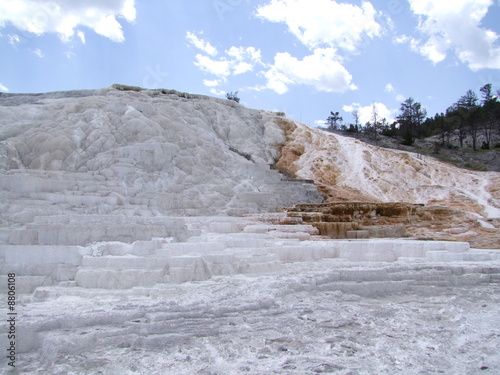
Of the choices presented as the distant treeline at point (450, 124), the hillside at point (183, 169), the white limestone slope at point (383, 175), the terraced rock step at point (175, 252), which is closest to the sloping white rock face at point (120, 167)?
the hillside at point (183, 169)

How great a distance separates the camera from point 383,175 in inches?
690

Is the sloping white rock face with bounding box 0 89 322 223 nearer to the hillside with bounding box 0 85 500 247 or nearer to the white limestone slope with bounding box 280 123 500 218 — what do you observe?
the hillside with bounding box 0 85 500 247

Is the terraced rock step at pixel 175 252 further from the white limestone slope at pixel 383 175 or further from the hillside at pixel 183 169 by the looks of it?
the white limestone slope at pixel 383 175

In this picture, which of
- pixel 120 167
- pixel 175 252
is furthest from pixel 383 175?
pixel 175 252

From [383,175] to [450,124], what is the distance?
49.2 feet

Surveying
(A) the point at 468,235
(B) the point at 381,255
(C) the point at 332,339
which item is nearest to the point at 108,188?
(B) the point at 381,255

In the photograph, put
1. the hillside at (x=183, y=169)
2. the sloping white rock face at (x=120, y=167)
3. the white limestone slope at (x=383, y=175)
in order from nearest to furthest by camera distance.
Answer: the sloping white rock face at (x=120, y=167) < the hillside at (x=183, y=169) < the white limestone slope at (x=383, y=175)

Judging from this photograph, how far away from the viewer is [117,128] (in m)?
13.0

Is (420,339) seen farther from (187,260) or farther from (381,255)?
(381,255)

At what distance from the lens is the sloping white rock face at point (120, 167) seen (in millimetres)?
8812

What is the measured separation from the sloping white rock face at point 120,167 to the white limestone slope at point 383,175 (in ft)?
11.5

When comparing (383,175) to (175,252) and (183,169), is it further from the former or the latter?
(175,252)

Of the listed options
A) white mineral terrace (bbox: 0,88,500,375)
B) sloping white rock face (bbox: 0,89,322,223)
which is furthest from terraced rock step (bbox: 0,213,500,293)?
sloping white rock face (bbox: 0,89,322,223)

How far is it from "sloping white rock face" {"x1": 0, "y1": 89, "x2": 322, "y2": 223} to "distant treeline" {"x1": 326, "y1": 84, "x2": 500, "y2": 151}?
1769 cm
